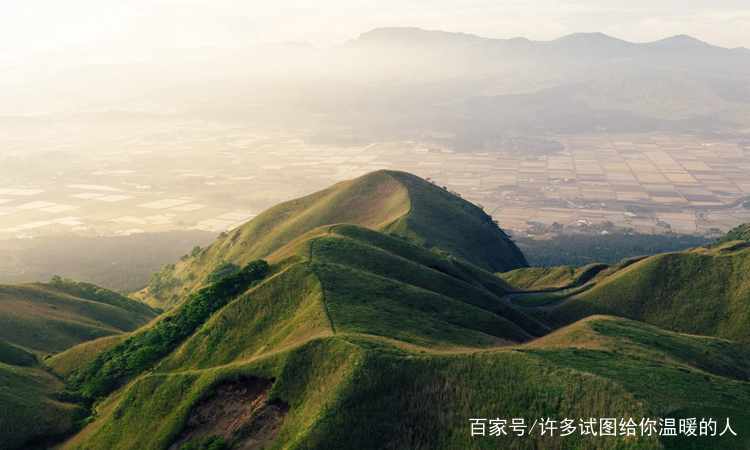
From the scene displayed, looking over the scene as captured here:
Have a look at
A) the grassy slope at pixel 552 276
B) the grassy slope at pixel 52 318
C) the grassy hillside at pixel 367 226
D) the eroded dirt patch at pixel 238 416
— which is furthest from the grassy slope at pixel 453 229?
the eroded dirt patch at pixel 238 416

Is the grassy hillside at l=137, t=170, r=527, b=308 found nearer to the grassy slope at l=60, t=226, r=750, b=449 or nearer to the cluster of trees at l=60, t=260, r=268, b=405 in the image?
the cluster of trees at l=60, t=260, r=268, b=405

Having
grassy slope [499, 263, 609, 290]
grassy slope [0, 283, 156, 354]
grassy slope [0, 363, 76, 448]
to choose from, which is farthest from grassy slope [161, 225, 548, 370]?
grassy slope [499, 263, 609, 290]

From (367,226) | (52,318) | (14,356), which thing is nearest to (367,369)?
(14,356)

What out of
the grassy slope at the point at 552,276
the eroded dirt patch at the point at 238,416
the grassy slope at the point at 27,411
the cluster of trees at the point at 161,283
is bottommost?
the cluster of trees at the point at 161,283

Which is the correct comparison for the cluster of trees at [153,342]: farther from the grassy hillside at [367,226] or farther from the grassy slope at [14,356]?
the grassy hillside at [367,226]

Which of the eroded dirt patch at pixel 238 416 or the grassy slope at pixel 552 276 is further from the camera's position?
the grassy slope at pixel 552 276

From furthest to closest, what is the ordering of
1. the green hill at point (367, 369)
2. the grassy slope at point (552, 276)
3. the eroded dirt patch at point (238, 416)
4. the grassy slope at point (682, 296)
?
the grassy slope at point (552, 276), the grassy slope at point (682, 296), the eroded dirt patch at point (238, 416), the green hill at point (367, 369)

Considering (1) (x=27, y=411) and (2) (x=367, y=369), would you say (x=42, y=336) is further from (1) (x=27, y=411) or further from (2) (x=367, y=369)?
(2) (x=367, y=369)
